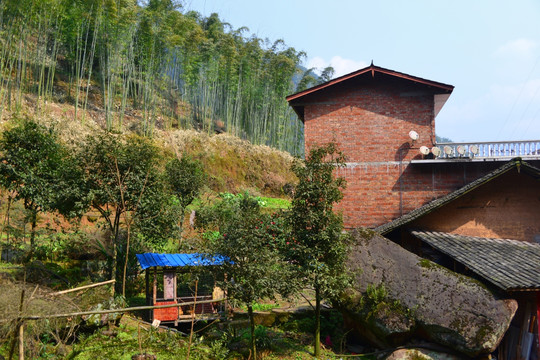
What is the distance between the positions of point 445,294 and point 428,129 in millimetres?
6762

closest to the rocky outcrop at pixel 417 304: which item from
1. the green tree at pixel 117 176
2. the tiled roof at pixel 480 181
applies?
the tiled roof at pixel 480 181

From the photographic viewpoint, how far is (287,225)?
10828 millimetres

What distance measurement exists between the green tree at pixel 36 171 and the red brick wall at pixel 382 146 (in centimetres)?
780

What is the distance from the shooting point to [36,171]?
13062 millimetres

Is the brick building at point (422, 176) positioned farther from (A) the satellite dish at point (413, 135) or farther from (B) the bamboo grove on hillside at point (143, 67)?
(B) the bamboo grove on hillside at point (143, 67)

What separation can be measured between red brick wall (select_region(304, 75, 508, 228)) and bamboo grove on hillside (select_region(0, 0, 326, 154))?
1405 cm

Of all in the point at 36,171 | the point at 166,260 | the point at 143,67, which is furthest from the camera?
the point at 143,67

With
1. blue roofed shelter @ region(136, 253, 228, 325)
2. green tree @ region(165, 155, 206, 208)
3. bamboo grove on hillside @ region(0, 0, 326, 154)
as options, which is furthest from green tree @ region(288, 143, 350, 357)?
bamboo grove on hillside @ region(0, 0, 326, 154)

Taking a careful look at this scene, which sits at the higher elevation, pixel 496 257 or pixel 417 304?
pixel 496 257

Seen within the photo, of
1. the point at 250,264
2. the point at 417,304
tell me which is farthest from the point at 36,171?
the point at 417,304

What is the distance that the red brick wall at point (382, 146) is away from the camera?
596 inches

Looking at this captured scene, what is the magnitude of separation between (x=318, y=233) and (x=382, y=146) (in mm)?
6225

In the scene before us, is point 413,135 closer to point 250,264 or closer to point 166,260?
point 250,264

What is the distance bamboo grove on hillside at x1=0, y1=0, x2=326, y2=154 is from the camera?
23.4 meters
